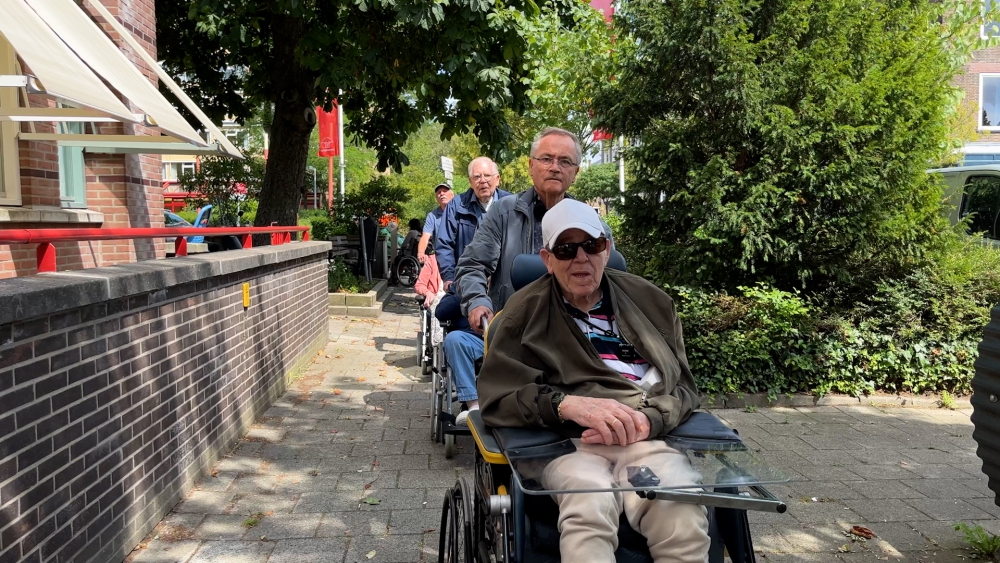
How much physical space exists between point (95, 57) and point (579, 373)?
14.6ft

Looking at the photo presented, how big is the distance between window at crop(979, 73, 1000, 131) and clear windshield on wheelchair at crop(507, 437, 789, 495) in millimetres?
28647

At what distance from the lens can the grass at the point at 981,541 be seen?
3.99 metres

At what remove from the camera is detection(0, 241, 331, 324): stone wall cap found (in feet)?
9.37

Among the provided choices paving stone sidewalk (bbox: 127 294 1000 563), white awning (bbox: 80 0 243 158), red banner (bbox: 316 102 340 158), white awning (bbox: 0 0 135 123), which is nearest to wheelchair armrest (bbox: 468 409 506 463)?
paving stone sidewalk (bbox: 127 294 1000 563)

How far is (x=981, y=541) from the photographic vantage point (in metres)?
4.06

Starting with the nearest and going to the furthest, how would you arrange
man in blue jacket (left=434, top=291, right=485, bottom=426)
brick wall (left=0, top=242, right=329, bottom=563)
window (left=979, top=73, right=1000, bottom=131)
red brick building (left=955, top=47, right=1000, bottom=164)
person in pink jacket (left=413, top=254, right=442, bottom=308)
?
1. brick wall (left=0, top=242, right=329, bottom=563)
2. man in blue jacket (left=434, top=291, right=485, bottom=426)
3. person in pink jacket (left=413, top=254, right=442, bottom=308)
4. red brick building (left=955, top=47, right=1000, bottom=164)
5. window (left=979, top=73, right=1000, bottom=131)

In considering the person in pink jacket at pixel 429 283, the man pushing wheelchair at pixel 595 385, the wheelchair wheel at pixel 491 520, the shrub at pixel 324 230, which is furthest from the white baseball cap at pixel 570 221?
the shrub at pixel 324 230

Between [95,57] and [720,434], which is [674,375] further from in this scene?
[95,57]

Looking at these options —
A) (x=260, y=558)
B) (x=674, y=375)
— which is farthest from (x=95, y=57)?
(x=674, y=375)

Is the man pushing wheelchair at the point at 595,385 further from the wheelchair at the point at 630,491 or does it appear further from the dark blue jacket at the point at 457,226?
the dark blue jacket at the point at 457,226

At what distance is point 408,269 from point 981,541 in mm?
14544

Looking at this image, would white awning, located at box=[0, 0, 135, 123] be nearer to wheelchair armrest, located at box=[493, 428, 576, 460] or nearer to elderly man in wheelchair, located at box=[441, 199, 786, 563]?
elderly man in wheelchair, located at box=[441, 199, 786, 563]

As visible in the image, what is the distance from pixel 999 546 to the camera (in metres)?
3.99

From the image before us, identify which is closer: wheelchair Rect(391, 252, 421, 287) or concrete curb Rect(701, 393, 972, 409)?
concrete curb Rect(701, 393, 972, 409)
